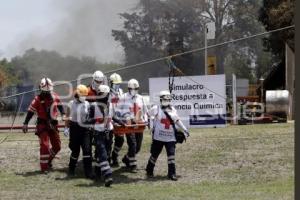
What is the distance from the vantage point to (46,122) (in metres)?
10.8

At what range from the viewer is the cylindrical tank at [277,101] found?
18.5 m

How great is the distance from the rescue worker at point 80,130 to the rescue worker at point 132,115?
0.82 metres

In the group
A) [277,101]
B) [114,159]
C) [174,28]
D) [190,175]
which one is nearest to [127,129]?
[114,159]

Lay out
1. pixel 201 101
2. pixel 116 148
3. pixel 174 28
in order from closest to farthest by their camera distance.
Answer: pixel 116 148
pixel 201 101
pixel 174 28

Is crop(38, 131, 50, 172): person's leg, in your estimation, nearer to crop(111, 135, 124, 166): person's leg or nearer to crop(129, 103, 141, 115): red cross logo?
crop(111, 135, 124, 166): person's leg

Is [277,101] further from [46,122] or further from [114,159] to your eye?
[46,122]

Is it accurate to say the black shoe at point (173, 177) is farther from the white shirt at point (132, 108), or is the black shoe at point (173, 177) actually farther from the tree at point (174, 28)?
the tree at point (174, 28)

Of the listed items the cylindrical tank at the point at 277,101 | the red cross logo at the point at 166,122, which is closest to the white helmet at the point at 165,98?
the red cross logo at the point at 166,122

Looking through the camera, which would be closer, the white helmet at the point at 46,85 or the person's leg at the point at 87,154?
the person's leg at the point at 87,154

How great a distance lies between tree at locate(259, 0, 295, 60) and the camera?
111 feet

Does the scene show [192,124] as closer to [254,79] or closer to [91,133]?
[91,133]

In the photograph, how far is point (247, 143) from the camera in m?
13.1

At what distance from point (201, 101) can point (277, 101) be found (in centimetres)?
254

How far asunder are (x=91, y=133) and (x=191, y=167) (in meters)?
2.10
